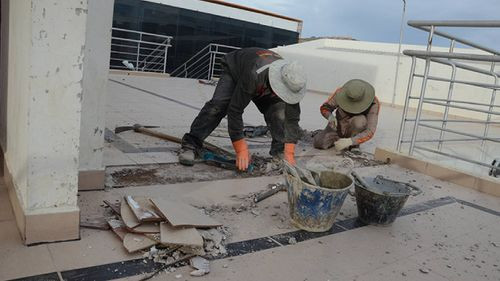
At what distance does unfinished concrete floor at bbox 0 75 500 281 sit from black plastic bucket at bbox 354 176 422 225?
0.06m

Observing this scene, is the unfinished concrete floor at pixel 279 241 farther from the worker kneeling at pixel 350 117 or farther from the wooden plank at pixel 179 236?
the worker kneeling at pixel 350 117

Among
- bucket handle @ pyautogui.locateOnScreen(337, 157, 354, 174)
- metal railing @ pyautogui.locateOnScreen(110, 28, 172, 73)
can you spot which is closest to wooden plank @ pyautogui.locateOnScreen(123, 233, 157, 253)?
bucket handle @ pyautogui.locateOnScreen(337, 157, 354, 174)

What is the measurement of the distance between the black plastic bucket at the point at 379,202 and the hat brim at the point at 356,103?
1.81 meters

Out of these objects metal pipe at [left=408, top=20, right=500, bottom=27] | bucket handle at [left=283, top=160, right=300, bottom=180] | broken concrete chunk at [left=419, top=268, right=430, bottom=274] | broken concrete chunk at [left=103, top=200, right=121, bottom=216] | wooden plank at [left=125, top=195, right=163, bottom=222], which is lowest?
broken concrete chunk at [left=419, top=268, right=430, bottom=274]

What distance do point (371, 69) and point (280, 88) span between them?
8902 millimetres

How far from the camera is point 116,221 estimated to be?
2152 millimetres

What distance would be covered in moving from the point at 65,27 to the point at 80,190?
1151mm

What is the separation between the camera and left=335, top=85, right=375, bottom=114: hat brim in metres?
4.44

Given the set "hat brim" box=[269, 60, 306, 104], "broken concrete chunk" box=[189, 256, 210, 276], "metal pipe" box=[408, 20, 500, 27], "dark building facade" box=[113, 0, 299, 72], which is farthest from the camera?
"dark building facade" box=[113, 0, 299, 72]

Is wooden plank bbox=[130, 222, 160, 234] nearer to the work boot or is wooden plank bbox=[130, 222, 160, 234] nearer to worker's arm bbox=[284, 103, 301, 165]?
the work boot

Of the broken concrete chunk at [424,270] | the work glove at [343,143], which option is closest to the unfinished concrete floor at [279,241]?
the broken concrete chunk at [424,270]

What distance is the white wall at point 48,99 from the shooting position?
1722 millimetres

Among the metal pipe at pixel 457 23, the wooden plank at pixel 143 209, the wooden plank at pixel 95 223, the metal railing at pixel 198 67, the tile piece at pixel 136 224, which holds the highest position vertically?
the metal pipe at pixel 457 23

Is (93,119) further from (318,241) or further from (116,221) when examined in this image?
(318,241)
